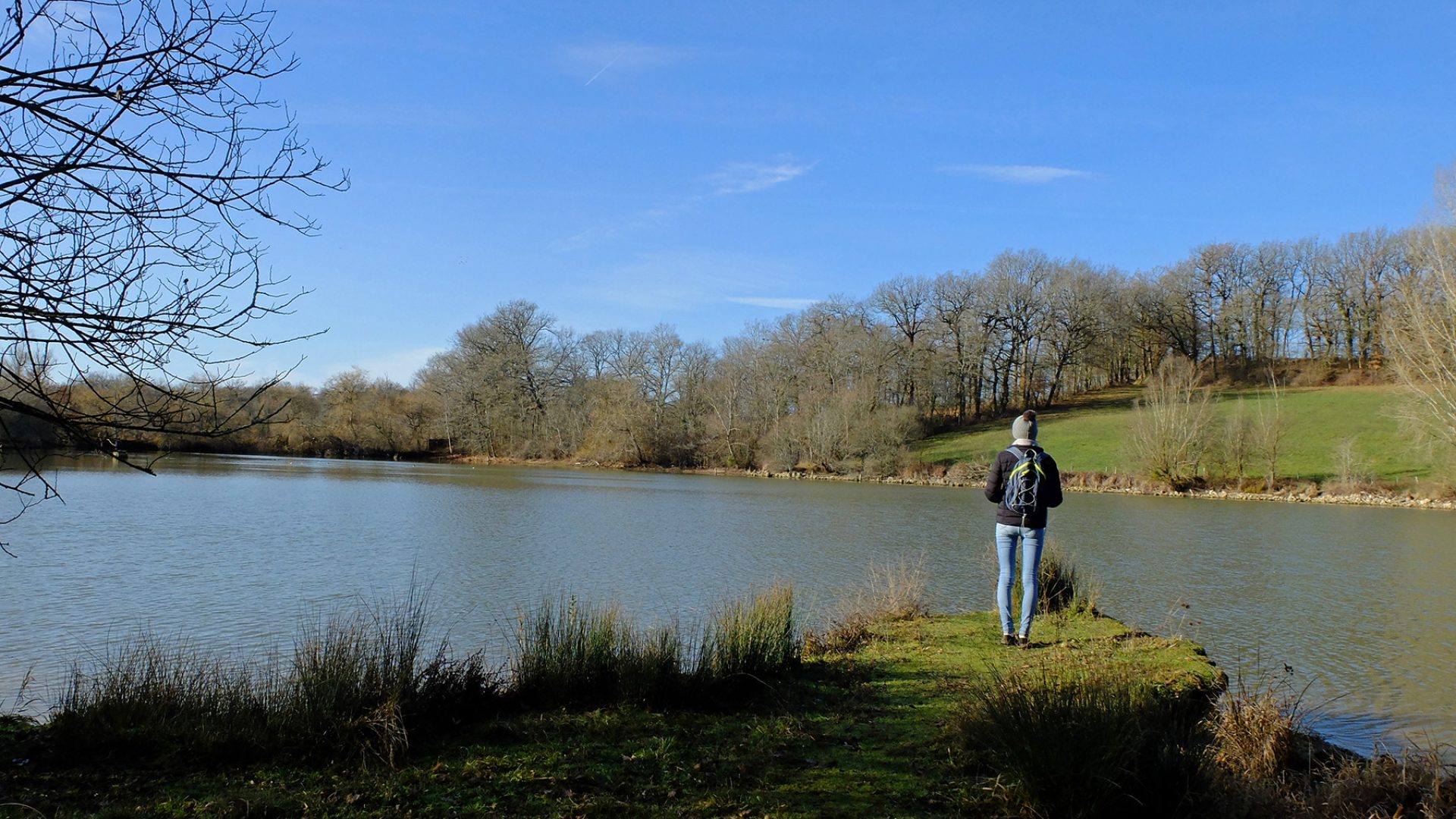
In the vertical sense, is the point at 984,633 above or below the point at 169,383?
below

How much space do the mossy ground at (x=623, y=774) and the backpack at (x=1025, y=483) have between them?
1480 mm

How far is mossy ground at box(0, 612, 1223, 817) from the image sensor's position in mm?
3916

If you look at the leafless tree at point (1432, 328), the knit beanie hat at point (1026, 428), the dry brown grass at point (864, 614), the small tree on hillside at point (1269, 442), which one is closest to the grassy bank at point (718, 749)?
the dry brown grass at point (864, 614)

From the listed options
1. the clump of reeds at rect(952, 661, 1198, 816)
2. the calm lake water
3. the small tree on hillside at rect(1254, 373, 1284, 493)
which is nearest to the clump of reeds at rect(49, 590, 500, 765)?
the calm lake water

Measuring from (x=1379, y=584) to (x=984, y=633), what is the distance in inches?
434

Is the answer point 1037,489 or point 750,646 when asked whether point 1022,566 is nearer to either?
point 1037,489

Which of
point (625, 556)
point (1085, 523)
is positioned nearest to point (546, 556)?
point (625, 556)

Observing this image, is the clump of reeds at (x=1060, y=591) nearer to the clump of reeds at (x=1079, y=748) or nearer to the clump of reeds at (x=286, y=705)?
the clump of reeds at (x=1079, y=748)

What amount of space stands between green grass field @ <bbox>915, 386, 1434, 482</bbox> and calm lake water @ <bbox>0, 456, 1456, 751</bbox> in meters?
9.46

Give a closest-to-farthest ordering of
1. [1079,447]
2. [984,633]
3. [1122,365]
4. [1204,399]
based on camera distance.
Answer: [984,633]
[1204,399]
[1079,447]
[1122,365]

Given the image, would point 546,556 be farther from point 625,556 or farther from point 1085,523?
point 1085,523

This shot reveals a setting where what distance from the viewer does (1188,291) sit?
6975cm

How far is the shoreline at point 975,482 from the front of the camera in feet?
113

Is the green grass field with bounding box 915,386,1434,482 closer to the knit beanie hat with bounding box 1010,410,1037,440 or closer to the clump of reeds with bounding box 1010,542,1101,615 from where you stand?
the clump of reeds with bounding box 1010,542,1101,615
